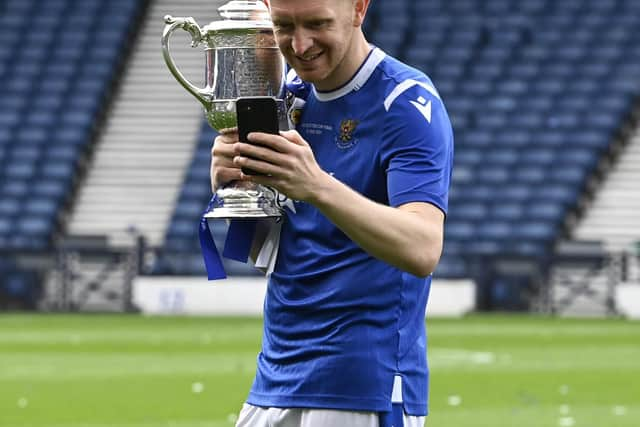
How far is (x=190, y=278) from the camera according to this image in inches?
890

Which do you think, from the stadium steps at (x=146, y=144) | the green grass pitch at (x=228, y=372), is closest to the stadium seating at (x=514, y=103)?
the stadium steps at (x=146, y=144)

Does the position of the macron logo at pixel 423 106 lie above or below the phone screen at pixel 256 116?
below

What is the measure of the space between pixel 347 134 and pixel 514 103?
23272 millimetres

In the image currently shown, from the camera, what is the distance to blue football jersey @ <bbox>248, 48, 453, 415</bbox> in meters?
3.17

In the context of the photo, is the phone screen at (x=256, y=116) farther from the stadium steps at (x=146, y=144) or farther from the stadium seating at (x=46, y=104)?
the stadium steps at (x=146, y=144)

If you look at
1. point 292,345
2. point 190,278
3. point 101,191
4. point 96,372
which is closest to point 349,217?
point 292,345

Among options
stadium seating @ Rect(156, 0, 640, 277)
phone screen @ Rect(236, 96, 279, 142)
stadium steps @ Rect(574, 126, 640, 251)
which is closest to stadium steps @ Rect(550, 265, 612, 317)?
stadium seating @ Rect(156, 0, 640, 277)

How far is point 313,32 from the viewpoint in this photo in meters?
2.99

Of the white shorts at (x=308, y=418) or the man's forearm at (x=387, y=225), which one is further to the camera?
the white shorts at (x=308, y=418)

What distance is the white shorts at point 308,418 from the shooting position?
325 cm

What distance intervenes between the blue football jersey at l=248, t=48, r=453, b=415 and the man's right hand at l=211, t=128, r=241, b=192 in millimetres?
169

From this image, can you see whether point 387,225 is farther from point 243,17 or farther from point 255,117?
point 243,17

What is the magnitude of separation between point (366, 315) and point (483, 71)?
24168 mm

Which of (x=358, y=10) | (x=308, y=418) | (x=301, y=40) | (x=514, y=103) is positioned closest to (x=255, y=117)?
(x=301, y=40)
